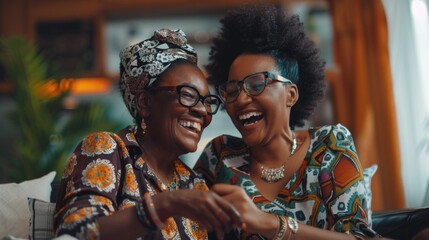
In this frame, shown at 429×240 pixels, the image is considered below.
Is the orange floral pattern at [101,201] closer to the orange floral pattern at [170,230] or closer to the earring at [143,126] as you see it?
the orange floral pattern at [170,230]

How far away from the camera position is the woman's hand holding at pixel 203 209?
4.70ft

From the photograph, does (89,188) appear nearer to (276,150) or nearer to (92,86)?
(276,150)

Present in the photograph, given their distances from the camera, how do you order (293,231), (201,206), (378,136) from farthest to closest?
(378,136) → (293,231) → (201,206)

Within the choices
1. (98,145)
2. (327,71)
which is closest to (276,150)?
(98,145)

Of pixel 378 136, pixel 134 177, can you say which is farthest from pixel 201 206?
pixel 378 136

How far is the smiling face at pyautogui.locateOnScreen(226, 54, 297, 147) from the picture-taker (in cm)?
194

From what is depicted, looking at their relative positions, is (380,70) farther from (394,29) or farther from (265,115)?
(265,115)

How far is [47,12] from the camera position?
524cm

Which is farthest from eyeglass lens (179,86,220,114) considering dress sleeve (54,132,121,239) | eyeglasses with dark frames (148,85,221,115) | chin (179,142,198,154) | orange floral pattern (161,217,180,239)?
orange floral pattern (161,217,180,239)

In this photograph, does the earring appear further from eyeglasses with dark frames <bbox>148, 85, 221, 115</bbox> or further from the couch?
the couch

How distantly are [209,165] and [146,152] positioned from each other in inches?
13.3

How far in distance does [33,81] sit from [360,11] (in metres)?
2.24

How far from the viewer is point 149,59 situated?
1.85m

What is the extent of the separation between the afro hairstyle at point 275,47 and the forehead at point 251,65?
0.9 inches
